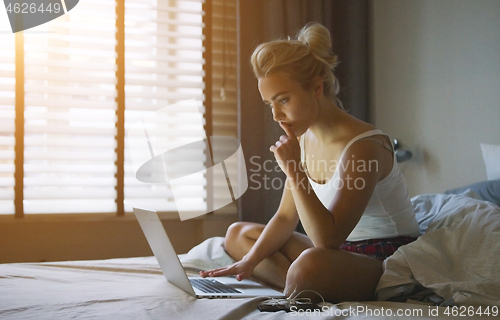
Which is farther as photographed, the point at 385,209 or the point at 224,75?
the point at 224,75

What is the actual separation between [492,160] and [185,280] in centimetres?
138

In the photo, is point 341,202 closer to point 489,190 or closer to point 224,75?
point 489,190

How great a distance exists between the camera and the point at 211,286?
1.35 metres

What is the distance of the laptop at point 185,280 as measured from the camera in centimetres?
123

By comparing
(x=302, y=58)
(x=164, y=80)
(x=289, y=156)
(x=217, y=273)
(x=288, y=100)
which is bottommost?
(x=217, y=273)

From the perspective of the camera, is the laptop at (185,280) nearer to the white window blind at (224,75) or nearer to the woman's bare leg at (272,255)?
the woman's bare leg at (272,255)

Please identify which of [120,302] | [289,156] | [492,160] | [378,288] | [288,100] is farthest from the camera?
[492,160]

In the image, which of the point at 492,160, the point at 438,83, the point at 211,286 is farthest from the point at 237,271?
the point at 438,83

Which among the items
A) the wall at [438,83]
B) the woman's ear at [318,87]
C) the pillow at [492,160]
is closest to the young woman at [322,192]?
the woman's ear at [318,87]

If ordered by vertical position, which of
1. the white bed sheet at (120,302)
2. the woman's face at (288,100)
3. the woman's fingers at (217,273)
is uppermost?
A: the woman's face at (288,100)

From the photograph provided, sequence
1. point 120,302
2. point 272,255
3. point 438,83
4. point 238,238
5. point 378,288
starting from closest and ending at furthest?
point 120,302
point 378,288
point 272,255
point 238,238
point 438,83

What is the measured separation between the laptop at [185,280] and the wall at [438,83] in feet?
4.25

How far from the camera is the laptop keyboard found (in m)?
1.29

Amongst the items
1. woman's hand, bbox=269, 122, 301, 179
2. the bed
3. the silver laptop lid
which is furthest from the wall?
the silver laptop lid
